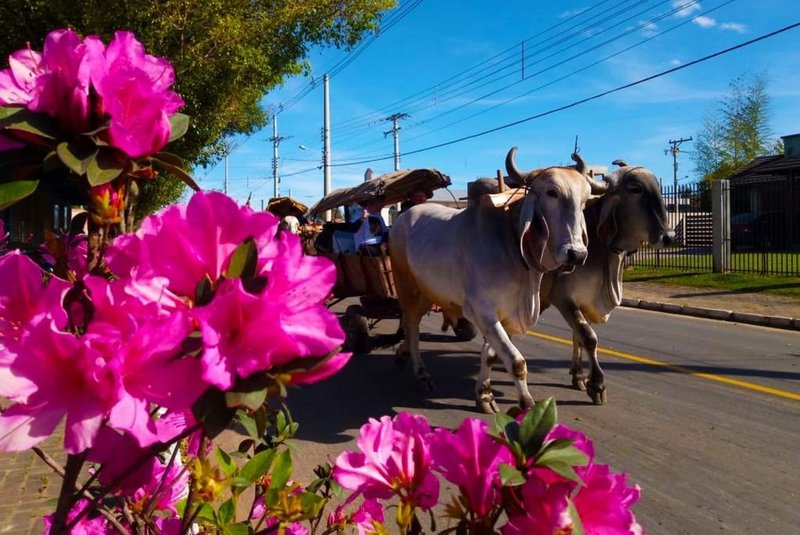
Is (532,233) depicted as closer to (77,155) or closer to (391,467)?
(391,467)

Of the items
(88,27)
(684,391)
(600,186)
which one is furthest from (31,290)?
(88,27)

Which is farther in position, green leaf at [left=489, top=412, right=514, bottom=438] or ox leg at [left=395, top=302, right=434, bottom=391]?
ox leg at [left=395, top=302, right=434, bottom=391]

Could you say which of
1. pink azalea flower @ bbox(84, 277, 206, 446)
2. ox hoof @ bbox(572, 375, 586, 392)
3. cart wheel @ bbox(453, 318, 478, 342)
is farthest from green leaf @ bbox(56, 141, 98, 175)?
cart wheel @ bbox(453, 318, 478, 342)

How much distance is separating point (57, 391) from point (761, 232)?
20.7m

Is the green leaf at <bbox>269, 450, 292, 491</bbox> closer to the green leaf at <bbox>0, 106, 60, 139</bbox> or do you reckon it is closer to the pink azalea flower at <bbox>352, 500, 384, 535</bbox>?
the pink azalea flower at <bbox>352, 500, 384, 535</bbox>

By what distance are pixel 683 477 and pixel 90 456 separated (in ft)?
13.2

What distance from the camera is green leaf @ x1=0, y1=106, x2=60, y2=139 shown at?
106 cm

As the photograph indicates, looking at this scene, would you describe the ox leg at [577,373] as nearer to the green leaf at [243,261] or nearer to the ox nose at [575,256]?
the ox nose at [575,256]

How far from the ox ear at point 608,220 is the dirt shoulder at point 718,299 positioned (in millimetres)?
6966

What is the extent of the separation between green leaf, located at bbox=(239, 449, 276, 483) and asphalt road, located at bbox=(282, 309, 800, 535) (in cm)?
284

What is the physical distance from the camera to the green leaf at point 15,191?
110cm

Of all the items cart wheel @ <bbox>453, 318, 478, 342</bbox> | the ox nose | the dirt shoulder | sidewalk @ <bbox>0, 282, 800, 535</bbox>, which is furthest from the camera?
the dirt shoulder

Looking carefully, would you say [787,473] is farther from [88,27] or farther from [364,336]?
[88,27]

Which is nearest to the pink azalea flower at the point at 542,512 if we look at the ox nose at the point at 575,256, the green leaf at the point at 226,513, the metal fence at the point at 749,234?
the green leaf at the point at 226,513
